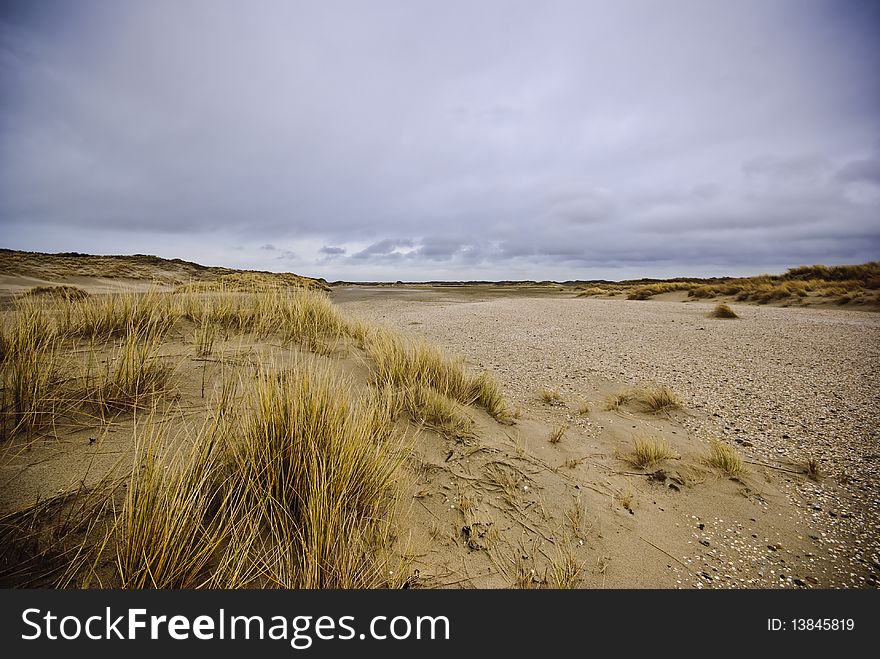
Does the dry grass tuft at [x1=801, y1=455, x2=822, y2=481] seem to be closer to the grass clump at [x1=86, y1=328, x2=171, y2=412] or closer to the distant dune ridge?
the grass clump at [x1=86, y1=328, x2=171, y2=412]

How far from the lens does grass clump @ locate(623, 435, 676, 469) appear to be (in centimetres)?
274

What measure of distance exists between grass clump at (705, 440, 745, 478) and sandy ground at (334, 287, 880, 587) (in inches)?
3.3

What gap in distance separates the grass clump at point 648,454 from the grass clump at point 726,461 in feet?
0.85

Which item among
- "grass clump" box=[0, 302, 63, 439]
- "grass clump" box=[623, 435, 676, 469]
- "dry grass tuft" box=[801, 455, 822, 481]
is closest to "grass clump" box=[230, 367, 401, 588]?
"grass clump" box=[0, 302, 63, 439]

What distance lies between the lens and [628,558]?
1881 mm

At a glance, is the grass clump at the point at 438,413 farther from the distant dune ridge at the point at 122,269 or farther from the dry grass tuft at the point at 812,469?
the distant dune ridge at the point at 122,269

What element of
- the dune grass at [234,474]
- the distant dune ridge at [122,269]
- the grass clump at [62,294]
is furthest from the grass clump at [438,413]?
the distant dune ridge at [122,269]

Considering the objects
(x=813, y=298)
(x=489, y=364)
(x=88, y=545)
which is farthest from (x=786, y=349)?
(x=813, y=298)

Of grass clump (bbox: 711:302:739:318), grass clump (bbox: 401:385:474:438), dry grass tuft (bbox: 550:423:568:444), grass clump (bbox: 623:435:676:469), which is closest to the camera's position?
grass clump (bbox: 623:435:676:469)

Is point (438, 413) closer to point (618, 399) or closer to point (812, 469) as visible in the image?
point (618, 399)

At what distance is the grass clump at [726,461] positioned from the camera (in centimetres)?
263

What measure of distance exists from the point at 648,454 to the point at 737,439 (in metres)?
1.12

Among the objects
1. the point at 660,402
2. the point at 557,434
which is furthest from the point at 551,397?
the point at 660,402

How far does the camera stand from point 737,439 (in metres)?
3.17
